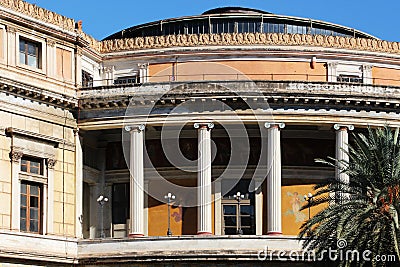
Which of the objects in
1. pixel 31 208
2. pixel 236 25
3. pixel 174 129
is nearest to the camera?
pixel 31 208

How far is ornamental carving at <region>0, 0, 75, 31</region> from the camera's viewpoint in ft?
200

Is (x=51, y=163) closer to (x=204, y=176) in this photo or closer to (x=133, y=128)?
(x=133, y=128)

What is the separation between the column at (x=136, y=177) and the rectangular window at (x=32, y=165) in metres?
5.04

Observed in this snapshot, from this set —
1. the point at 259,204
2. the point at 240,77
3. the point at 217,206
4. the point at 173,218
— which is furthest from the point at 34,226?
the point at 240,77

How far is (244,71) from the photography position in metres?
69.0

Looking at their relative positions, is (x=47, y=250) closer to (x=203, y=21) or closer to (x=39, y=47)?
(x=39, y=47)

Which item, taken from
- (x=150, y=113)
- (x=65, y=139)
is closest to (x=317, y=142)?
(x=150, y=113)

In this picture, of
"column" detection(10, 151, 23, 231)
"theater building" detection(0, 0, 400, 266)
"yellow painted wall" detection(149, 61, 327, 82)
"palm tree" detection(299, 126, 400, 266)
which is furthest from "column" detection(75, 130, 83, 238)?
"palm tree" detection(299, 126, 400, 266)

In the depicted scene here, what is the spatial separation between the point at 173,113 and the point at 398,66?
49.8 feet

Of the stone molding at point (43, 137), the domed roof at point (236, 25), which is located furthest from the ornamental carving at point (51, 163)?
the domed roof at point (236, 25)

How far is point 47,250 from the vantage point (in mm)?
61562

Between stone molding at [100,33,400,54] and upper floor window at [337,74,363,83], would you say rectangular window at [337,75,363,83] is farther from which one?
stone molding at [100,33,400,54]

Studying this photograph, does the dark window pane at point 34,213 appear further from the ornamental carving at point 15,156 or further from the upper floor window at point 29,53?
the upper floor window at point 29,53

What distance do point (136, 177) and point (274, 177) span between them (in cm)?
729
